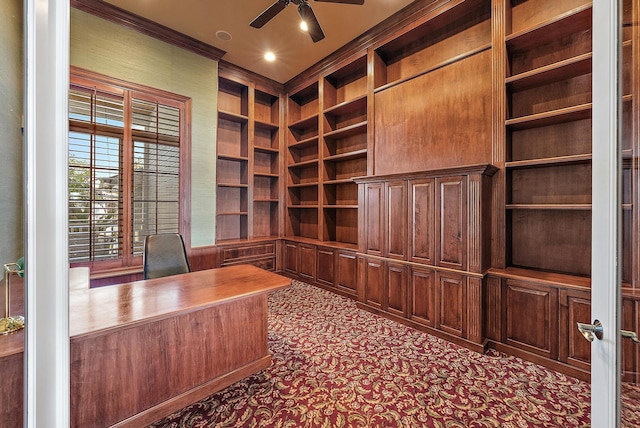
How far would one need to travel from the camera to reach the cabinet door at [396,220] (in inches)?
125

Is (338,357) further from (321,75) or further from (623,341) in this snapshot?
(321,75)

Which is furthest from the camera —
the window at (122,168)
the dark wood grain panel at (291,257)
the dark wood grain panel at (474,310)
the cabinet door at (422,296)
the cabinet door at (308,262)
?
the dark wood grain panel at (291,257)

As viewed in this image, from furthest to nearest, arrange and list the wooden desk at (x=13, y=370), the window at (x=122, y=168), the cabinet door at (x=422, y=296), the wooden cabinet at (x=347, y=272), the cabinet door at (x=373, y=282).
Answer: the wooden cabinet at (x=347, y=272)
the cabinet door at (x=373, y=282)
the window at (x=122, y=168)
the cabinet door at (x=422, y=296)
the wooden desk at (x=13, y=370)

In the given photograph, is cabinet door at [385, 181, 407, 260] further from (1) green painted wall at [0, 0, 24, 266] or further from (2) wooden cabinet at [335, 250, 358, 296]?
(1) green painted wall at [0, 0, 24, 266]

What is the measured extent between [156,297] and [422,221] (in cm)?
266

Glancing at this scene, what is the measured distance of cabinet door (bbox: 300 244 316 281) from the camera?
4645 mm

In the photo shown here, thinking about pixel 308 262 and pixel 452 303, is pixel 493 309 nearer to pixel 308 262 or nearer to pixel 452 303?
pixel 452 303

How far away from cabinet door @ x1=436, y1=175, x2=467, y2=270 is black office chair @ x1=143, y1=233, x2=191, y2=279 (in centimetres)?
276

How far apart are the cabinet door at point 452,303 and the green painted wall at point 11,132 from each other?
3101 mm

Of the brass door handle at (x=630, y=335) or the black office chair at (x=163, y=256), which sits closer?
the brass door handle at (x=630, y=335)

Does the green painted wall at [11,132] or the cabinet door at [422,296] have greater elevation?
the green painted wall at [11,132]

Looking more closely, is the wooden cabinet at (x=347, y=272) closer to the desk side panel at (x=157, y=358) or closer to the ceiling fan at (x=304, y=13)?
the desk side panel at (x=157, y=358)

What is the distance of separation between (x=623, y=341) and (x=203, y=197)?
446 cm

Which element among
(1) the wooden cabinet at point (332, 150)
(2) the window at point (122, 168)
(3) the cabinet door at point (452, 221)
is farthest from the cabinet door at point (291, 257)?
(3) the cabinet door at point (452, 221)
